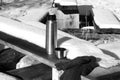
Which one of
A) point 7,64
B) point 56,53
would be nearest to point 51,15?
point 56,53

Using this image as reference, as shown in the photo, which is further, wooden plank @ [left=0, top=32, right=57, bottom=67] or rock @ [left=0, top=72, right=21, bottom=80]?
rock @ [left=0, top=72, right=21, bottom=80]

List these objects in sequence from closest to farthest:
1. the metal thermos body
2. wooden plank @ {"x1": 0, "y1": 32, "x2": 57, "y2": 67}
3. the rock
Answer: wooden plank @ {"x1": 0, "y1": 32, "x2": 57, "y2": 67}
the metal thermos body
the rock

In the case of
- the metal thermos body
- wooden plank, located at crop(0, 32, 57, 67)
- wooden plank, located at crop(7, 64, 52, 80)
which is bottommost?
wooden plank, located at crop(7, 64, 52, 80)

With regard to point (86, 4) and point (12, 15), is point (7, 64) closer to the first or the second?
point (12, 15)

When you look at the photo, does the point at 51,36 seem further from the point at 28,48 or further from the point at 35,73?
the point at 35,73

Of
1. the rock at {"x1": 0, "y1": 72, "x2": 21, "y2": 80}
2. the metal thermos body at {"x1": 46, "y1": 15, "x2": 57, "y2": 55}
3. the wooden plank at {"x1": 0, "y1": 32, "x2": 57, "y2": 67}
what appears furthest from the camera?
the rock at {"x1": 0, "y1": 72, "x2": 21, "y2": 80}

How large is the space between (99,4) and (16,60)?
12.7 feet

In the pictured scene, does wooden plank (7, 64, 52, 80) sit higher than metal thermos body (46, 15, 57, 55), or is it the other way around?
metal thermos body (46, 15, 57, 55)

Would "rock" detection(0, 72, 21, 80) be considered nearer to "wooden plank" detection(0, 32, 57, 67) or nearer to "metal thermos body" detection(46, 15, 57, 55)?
"wooden plank" detection(0, 32, 57, 67)

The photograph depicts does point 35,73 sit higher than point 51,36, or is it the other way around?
point 51,36

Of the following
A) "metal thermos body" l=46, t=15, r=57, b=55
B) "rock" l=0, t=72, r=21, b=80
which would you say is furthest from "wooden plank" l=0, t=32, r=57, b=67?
"rock" l=0, t=72, r=21, b=80

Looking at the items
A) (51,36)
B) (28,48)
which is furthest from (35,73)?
(51,36)

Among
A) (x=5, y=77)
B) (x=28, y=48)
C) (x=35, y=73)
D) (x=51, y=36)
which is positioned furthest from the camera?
(x=35, y=73)

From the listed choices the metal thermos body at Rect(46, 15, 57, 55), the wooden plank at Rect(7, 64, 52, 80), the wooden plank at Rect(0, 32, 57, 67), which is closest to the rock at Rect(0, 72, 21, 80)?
the wooden plank at Rect(7, 64, 52, 80)
